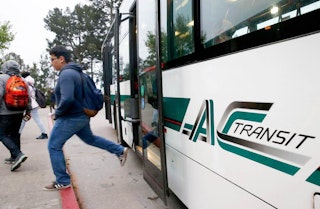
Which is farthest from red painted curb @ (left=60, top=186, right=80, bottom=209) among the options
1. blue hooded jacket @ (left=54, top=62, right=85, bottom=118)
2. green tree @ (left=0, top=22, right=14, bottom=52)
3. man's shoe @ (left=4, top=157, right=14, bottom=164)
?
green tree @ (left=0, top=22, right=14, bottom=52)

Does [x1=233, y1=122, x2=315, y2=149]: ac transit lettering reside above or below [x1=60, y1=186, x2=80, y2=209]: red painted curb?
above

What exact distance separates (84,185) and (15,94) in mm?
1991

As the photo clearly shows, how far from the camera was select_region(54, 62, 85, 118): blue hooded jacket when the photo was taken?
3.57 m

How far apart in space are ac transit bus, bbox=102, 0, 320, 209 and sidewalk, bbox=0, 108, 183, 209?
0.68 meters

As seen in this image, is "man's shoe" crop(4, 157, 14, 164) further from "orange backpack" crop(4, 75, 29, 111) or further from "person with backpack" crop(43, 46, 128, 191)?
"person with backpack" crop(43, 46, 128, 191)

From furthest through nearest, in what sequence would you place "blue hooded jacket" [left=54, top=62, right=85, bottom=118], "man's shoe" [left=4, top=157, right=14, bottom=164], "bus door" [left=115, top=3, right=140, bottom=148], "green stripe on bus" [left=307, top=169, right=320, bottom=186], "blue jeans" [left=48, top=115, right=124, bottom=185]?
1. "man's shoe" [left=4, top=157, right=14, bottom=164]
2. "bus door" [left=115, top=3, right=140, bottom=148]
3. "blue jeans" [left=48, top=115, right=124, bottom=185]
4. "blue hooded jacket" [left=54, top=62, right=85, bottom=118]
5. "green stripe on bus" [left=307, top=169, right=320, bottom=186]

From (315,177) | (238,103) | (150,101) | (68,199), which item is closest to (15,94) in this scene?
(68,199)

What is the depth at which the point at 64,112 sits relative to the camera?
3.68 metres

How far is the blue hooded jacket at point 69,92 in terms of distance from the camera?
3.57m

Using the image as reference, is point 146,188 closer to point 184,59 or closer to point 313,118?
point 184,59

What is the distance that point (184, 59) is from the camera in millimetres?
2600

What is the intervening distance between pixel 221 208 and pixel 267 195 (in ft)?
1.80

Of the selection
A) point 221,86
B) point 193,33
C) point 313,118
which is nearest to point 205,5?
point 193,33

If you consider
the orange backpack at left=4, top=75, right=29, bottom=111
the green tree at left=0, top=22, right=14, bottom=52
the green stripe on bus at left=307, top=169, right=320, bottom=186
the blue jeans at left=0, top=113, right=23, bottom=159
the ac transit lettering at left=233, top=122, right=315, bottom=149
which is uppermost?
the green tree at left=0, top=22, right=14, bottom=52
